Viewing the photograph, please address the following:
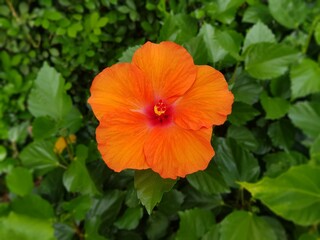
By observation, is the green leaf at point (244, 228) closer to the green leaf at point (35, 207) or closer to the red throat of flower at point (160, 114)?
the red throat of flower at point (160, 114)

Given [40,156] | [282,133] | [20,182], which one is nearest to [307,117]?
[282,133]

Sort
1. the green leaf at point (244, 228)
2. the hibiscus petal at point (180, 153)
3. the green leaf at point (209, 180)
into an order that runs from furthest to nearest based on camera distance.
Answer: the green leaf at point (244, 228), the green leaf at point (209, 180), the hibiscus petal at point (180, 153)

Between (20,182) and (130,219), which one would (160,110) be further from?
(20,182)

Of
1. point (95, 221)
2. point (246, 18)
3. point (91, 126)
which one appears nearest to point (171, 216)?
point (95, 221)

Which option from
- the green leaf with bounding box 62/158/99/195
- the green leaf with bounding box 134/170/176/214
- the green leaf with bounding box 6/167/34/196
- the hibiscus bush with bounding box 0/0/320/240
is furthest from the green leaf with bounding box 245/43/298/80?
the green leaf with bounding box 6/167/34/196

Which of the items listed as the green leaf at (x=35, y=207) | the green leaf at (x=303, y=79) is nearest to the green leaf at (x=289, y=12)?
the green leaf at (x=303, y=79)

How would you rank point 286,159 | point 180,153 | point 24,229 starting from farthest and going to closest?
point 286,159 → point 24,229 → point 180,153
